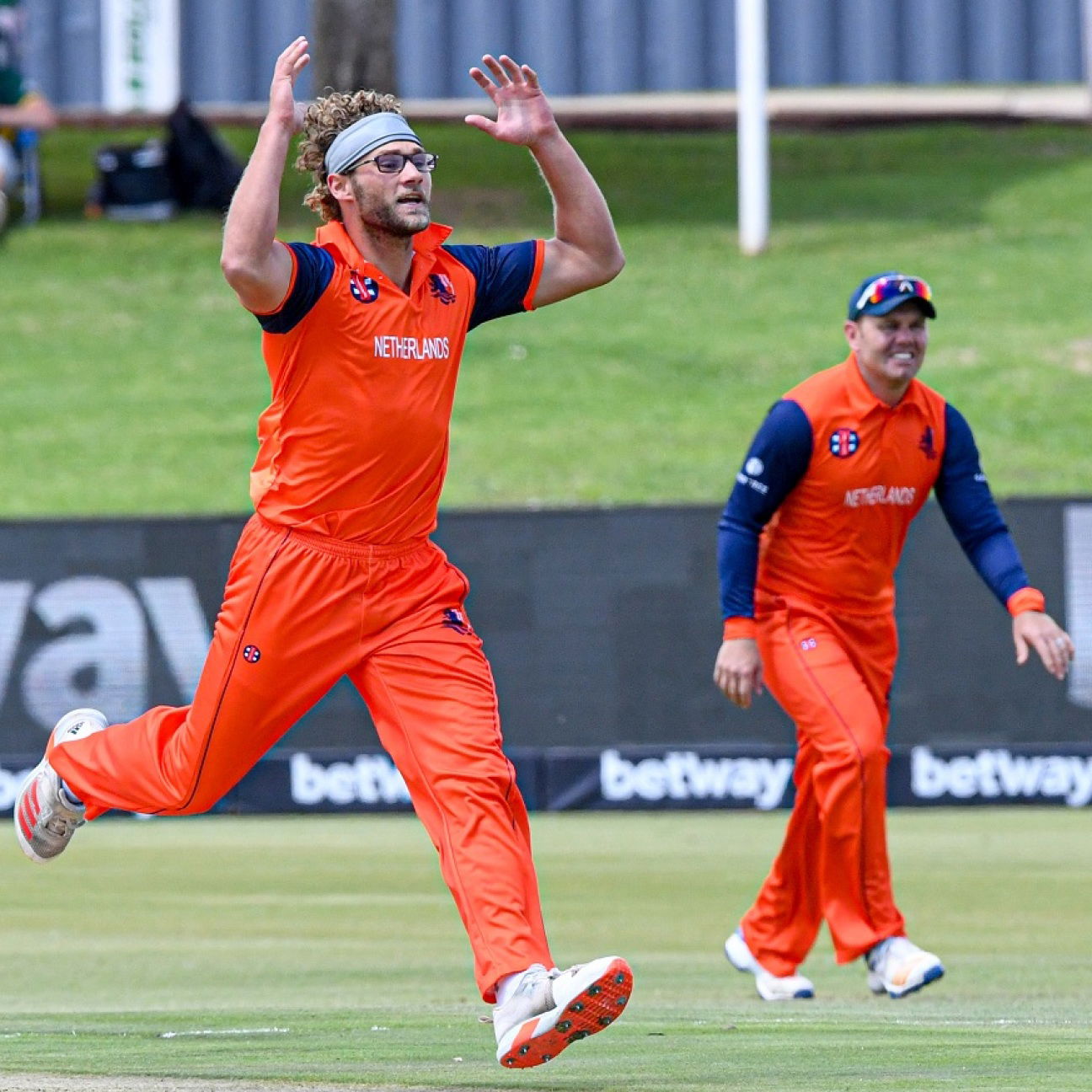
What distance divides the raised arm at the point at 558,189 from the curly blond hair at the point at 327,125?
0.27 m

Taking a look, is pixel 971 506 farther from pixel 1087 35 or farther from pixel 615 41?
pixel 1087 35

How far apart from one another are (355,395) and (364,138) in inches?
25.0

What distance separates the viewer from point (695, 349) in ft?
→ 67.7

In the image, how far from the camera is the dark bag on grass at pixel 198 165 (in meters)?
24.0

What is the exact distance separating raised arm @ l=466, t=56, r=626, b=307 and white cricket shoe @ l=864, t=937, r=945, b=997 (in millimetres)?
2402

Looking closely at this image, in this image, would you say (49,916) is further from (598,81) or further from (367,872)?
(598,81)

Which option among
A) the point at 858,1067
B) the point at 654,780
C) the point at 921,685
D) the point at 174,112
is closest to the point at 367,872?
the point at 654,780

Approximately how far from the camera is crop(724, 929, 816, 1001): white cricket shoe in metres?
7.04

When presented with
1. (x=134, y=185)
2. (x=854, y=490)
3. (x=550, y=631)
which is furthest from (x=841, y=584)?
(x=134, y=185)

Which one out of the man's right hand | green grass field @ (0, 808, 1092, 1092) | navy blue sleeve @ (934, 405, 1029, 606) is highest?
navy blue sleeve @ (934, 405, 1029, 606)

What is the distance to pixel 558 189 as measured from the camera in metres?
5.69

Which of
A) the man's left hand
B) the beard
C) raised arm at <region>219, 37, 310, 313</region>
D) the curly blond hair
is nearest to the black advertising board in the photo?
the man's left hand

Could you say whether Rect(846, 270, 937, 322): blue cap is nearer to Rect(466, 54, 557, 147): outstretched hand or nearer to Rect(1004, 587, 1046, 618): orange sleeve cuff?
Rect(1004, 587, 1046, 618): orange sleeve cuff

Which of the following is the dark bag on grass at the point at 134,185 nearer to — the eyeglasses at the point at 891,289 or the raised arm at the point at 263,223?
the eyeglasses at the point at 891,289
